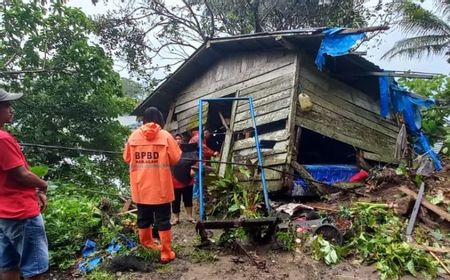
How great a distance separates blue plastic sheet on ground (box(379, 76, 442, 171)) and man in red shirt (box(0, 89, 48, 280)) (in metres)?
7.34

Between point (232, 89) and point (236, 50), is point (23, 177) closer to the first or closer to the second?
point (232, 89)

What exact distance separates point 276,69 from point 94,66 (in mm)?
4181

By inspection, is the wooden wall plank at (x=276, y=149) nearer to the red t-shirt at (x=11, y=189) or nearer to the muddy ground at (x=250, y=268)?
the muddy ground at (x=250, y=268)

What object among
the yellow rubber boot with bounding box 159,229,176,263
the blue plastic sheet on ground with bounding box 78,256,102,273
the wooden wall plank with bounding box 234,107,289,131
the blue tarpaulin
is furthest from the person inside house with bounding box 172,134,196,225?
the blue tarpaulin

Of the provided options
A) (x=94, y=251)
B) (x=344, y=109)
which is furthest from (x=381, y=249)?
(x=344, y=109)

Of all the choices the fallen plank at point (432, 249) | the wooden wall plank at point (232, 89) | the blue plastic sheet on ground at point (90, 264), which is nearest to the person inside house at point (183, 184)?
the blue plastic sheet on ground at point (90, 264)

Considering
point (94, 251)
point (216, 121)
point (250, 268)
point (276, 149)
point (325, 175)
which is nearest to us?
point (250, 268)

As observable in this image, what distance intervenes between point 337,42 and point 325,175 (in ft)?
8.53

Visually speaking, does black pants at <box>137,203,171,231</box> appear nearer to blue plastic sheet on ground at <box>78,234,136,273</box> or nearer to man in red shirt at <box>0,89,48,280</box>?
blue plastic sheet on ground at <box>78,234,136,273</box>

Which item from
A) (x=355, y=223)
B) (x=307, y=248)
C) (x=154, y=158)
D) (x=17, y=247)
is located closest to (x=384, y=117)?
(x=355, y=223)

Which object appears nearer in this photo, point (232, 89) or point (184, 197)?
point (184, 197)

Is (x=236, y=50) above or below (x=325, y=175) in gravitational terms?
above

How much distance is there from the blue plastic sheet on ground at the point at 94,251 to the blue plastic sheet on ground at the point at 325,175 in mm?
3356

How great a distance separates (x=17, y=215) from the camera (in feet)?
9.41
